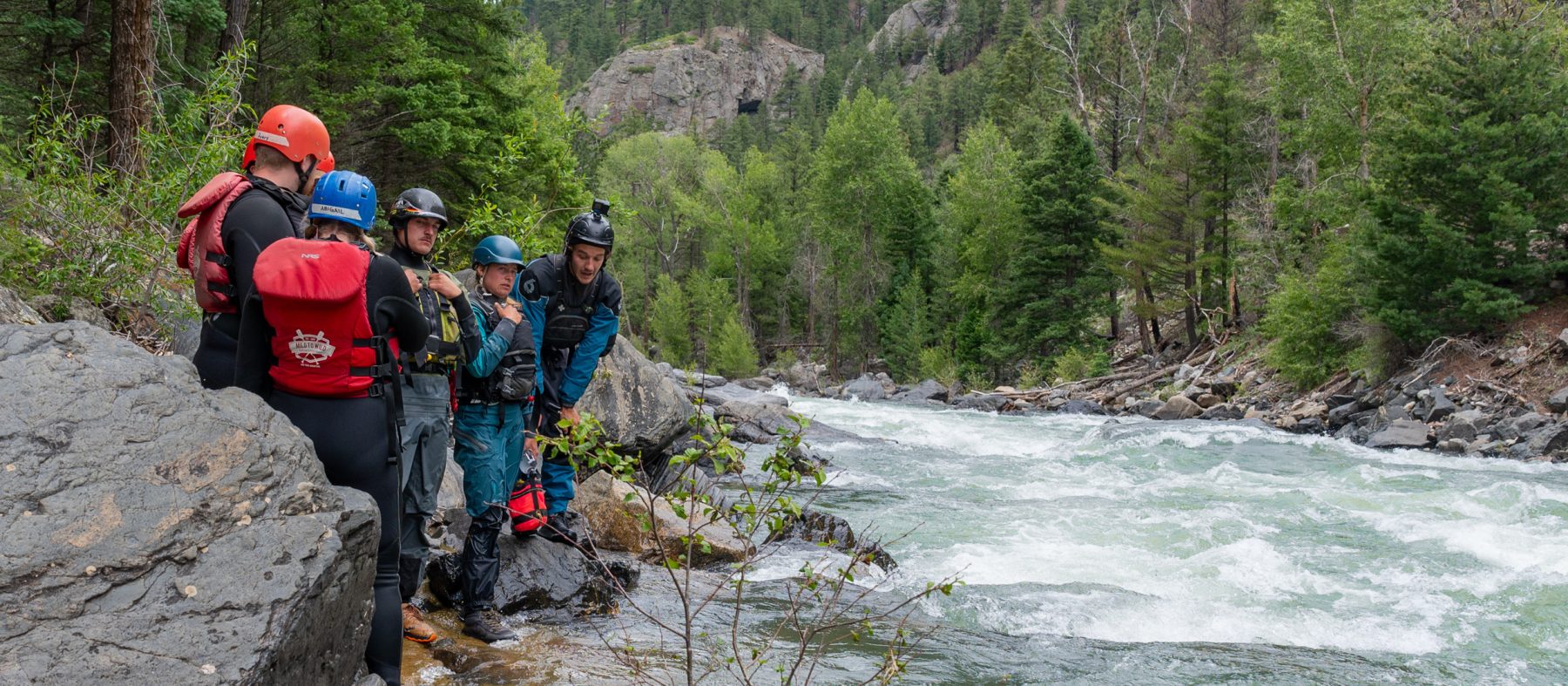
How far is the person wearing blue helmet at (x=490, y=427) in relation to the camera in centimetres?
441

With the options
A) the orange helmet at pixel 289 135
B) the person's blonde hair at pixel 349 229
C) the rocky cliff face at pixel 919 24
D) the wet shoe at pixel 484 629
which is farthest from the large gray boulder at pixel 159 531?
the rocky cliff face at pixel 919 24

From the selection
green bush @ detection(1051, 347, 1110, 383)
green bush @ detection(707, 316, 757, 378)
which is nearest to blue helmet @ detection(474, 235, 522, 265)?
green bush @ detection(1051, 347, 1110, 383)

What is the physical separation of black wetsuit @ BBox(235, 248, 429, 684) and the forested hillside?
4230 millimetres

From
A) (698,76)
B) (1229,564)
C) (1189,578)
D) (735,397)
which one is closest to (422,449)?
(1189,578)

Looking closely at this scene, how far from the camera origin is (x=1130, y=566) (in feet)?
25.1

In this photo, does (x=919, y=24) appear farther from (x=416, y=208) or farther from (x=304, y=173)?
(x=304, y=173)

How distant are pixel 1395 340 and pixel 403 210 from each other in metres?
19.6

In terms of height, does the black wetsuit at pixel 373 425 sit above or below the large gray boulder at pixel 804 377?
above

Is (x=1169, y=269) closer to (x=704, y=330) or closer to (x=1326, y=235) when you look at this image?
(x=1326, y=235)

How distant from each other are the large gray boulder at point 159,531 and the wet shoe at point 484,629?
1334 millimetres

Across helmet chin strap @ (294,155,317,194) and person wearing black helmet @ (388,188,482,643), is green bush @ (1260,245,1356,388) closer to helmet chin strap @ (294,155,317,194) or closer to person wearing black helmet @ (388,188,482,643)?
person wearing black helmet @ (388,188,482,643)

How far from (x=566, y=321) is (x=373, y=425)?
188 cm

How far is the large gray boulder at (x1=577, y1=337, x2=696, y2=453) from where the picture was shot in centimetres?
870

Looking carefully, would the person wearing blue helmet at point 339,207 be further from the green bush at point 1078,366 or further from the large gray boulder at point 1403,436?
the green bush at point 1078,366
